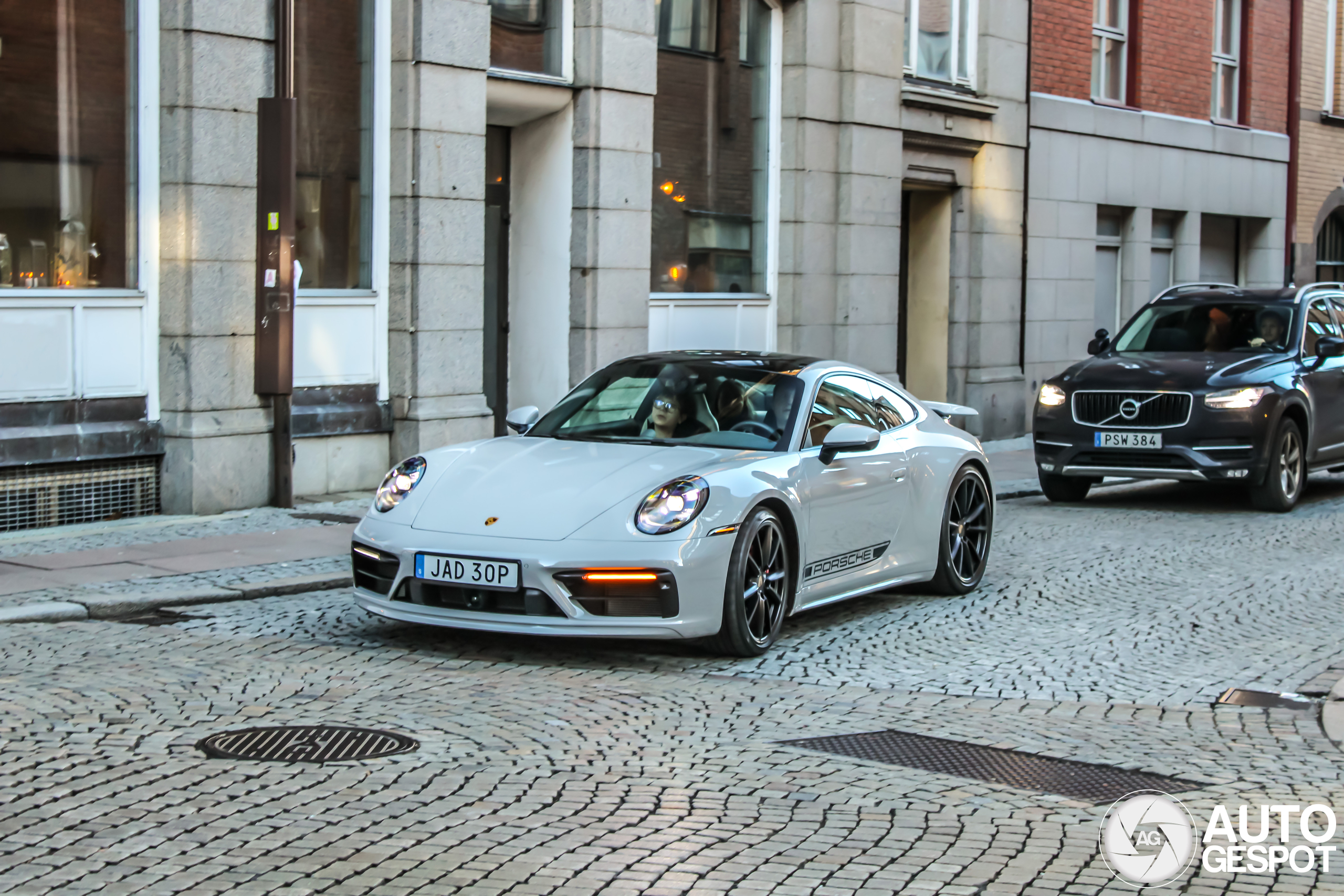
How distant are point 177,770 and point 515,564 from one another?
6.82ft

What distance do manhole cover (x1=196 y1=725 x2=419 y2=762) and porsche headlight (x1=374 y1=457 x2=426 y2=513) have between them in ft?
6.50

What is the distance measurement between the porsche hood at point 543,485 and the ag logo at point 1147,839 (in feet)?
9.14

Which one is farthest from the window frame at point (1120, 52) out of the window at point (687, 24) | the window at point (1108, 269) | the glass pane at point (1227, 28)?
the window at point (687, 24)

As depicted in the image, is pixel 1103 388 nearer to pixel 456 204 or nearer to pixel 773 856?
pixel 456 204

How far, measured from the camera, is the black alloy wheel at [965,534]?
381 inches

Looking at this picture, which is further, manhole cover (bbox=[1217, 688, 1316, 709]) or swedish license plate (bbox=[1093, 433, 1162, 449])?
swedish license plate (bbox=[1093, 433, 1162, 449])

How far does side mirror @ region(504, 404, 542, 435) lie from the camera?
9148 mm

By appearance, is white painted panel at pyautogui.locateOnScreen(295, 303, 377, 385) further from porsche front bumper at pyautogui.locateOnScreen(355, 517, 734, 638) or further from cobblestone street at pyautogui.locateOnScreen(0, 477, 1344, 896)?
porsche front bumper at pyautogui.locateOnScreen(355, 517, 734, 638)

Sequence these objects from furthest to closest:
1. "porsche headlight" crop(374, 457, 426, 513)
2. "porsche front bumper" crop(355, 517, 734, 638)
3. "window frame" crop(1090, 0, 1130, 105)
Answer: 1. "window frame" crop(1090, 0, 1130, 105)
2. "porsche headlight" crop(374, 457, 426, 513)
3. "porsche front bumper" crop(355, 517, 734, 638)

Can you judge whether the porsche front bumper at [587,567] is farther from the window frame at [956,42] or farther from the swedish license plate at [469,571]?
the window frame at [956,42]

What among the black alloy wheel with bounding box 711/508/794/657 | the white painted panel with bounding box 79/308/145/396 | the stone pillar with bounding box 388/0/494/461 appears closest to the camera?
the black alloy wheel with bounding box 711/508/794/657

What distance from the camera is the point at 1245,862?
482 centimetres

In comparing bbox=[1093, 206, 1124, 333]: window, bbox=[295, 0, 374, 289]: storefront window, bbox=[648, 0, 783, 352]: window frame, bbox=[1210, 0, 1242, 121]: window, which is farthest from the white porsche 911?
bbox=[1210, 0, 1242, 121]: window

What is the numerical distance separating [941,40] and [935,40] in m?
0.15
